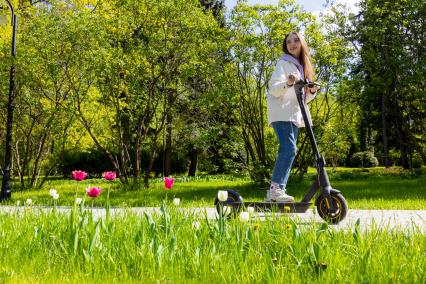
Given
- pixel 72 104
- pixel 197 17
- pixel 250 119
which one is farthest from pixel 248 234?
pixel 72 104

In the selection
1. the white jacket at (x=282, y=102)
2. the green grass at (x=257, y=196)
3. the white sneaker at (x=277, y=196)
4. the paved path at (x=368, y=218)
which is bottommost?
the green grass at (x=257, y=196)

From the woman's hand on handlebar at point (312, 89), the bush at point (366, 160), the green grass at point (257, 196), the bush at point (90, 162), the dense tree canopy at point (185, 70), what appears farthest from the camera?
the bush at point (366, 160)

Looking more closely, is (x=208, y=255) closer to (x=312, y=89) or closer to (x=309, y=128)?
(x=309, y=128)

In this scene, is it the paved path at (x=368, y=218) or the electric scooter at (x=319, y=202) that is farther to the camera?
the electric scooter at (x=319, y=202)

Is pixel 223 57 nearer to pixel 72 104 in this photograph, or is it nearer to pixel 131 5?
pixel 131 5

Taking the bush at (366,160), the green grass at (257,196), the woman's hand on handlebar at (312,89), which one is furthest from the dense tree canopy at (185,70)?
the bush at (366,160)

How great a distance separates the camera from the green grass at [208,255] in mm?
2457

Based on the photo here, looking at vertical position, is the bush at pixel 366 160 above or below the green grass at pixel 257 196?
above

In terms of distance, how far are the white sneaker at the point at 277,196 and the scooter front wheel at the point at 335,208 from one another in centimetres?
32

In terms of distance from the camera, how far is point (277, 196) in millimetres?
5094

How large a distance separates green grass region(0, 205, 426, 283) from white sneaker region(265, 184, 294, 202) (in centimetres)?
144

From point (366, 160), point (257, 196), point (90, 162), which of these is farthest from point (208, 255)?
point (366, 160)

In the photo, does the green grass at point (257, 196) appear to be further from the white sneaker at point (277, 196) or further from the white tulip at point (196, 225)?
the white tulip at point (196, 225)

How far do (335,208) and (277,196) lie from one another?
602 mm
